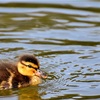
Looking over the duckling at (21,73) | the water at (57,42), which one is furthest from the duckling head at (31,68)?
the water at (57,42)

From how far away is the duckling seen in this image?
7.58 meters

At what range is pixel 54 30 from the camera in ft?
32.8

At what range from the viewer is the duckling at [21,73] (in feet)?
24.9

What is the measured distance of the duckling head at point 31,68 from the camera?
7.62 meters

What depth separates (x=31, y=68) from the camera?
7.76 metres

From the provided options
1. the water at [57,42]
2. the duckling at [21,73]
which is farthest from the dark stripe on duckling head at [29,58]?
the water at [57,42]

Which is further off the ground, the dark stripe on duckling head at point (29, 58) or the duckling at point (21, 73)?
the dark stripe on duckling head at point (29, 58)

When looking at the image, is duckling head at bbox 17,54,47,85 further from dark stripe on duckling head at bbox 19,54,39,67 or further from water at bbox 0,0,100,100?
water at bbox 0,0,100,100

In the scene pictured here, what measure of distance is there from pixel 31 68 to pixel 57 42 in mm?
1669

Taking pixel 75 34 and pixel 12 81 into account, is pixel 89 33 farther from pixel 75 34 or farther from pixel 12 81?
pixel 12 81

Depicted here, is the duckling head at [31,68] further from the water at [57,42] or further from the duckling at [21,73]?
the water at [57,42]

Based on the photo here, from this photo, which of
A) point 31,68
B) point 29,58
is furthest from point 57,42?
point 29,58

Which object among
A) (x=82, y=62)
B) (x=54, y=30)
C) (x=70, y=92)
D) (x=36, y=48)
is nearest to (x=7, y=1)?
(x=54, y=30)

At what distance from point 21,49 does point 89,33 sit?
129 centimetres
